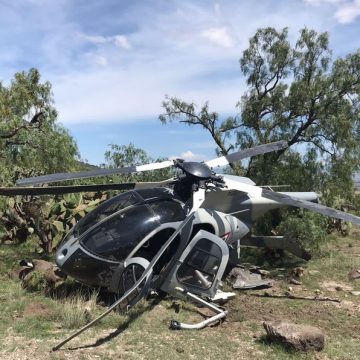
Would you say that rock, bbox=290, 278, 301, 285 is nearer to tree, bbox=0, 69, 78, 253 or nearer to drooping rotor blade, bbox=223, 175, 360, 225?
drooping rotor blade, bbox=223, 175, 360, 225

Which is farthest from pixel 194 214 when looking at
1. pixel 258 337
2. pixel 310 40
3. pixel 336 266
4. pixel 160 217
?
pixel 310 40

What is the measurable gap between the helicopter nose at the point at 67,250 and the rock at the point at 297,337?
3.23 metres

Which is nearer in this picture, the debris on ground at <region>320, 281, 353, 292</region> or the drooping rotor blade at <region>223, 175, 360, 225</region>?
the drooping rotor blade at <region>223, 175, 360, 225</region>

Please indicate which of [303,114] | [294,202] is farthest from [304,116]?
[294,202]

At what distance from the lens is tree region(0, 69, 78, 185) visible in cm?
1427

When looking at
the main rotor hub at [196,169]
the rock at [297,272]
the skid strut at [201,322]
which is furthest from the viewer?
the rock at [297,272]

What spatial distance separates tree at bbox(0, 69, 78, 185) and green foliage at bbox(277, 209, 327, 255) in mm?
8172

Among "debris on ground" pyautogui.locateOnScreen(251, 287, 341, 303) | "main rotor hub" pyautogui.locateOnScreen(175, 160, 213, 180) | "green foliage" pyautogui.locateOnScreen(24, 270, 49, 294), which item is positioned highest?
"main rotor hub" pyautogui.locateOnScreen(175, 160, 213, 180)

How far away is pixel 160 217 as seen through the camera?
7324 mm

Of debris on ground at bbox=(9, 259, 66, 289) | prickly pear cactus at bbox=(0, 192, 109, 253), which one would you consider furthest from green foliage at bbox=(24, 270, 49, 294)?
prickly pear cactus at bbox=(0, 192, 109, 253)

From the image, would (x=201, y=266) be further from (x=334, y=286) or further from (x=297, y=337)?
(x=334, y=286)

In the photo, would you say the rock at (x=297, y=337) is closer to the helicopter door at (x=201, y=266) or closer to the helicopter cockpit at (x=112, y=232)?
the helicopter door at (x=201, y=266)

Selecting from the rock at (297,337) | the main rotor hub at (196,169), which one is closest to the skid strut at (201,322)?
the rock at (297,337)

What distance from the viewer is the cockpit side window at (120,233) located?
697cm
